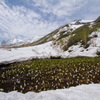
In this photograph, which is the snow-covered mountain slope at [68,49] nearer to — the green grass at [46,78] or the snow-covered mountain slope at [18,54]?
the snow-covered mountain slope at [18,54]

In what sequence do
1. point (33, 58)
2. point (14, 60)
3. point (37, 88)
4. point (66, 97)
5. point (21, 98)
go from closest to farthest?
point (66, 97) < point (21, 98) < point (37, 88) < point (14, 60) < point (33, 58)

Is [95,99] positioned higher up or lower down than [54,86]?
higher up

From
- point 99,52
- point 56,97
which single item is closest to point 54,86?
point 56,97

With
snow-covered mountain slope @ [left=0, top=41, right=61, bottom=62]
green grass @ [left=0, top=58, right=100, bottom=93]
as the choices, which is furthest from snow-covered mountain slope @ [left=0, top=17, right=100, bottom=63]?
green grass @ [left=0, top=58, right=100, bottom=93]

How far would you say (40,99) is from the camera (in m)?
3.69

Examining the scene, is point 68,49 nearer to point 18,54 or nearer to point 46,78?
point 18,54

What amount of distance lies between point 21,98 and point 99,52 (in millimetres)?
16291

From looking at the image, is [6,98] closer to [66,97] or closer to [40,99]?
[40,99]

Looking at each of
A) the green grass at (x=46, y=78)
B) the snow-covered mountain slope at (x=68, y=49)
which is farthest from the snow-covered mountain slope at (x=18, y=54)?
the green grass at (x=46, y=78)

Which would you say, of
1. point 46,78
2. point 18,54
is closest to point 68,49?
point 18,54

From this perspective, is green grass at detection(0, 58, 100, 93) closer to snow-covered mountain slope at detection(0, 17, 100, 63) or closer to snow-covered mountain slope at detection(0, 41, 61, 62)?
snow-covered mountain slope at detection(0, 41, 61, 62)

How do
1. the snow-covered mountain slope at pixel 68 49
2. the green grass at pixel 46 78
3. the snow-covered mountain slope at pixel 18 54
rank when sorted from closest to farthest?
the green grass at pixel 46 78, the snow-covered mountain slope at pixel 18 54, the snow-covered mountain slope at pixel 68 49

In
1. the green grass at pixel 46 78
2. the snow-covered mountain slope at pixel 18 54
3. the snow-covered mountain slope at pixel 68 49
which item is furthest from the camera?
the snow-covered mountain slope at pixel 68 49

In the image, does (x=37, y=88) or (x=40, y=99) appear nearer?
(x=40, y=99)
